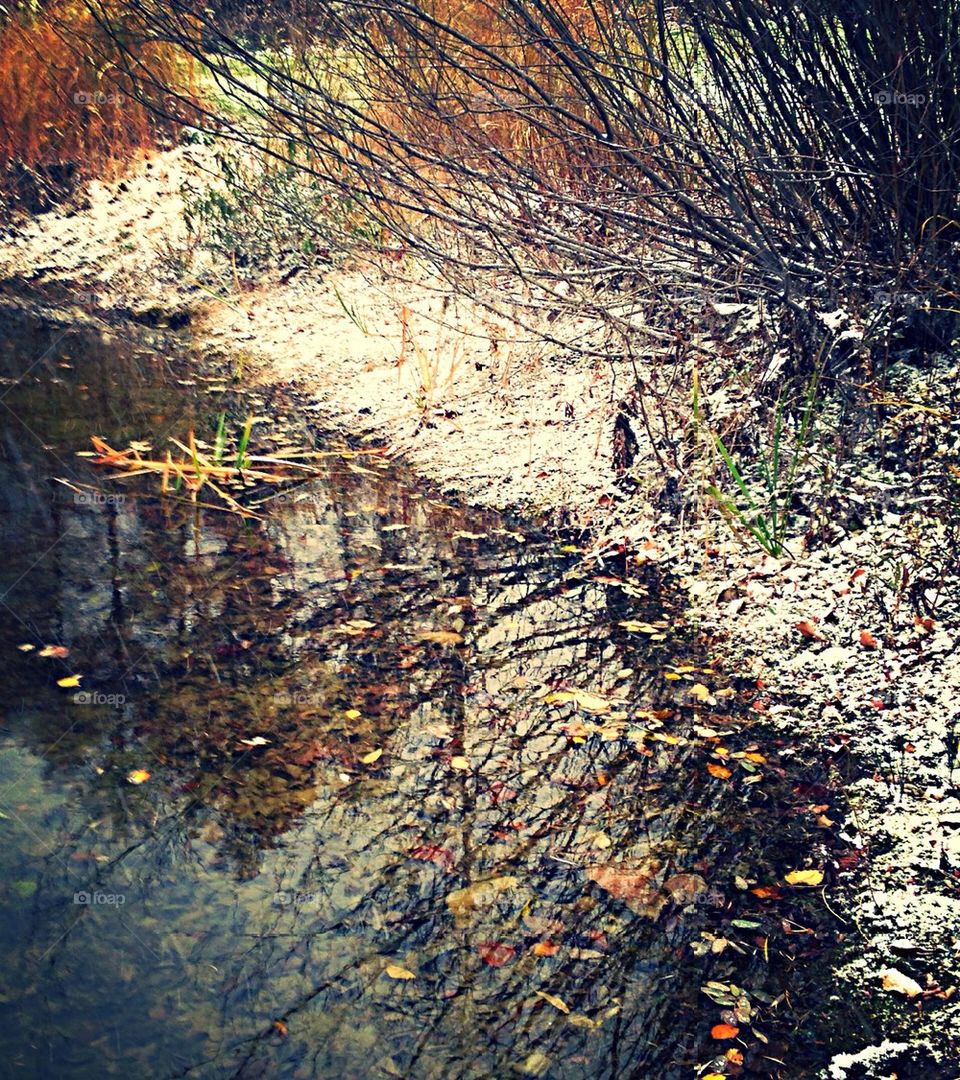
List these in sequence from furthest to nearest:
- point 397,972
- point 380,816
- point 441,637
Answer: point 441,637
point 380,816
point 397,972

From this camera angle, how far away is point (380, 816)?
402 cm

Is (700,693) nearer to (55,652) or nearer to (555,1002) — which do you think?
(555,1002)

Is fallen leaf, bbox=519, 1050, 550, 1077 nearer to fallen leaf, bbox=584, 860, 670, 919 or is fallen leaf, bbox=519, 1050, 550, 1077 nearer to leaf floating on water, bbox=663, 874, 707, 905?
fallen leaf, bbox=584, 860, 670, 919

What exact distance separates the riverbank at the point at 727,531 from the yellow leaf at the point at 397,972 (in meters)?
1.25

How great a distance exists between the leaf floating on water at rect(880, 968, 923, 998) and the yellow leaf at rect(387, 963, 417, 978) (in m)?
1.44

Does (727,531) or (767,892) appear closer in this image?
(767,892)

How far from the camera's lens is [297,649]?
16.6 feet

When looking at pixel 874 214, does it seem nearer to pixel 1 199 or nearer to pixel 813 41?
pixel 813 41

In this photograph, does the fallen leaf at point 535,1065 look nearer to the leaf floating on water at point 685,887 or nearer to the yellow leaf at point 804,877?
the leaf floating on water at point 685,887

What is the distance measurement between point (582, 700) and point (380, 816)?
117 cm

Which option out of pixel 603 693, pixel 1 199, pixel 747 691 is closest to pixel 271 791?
pixel 603 693

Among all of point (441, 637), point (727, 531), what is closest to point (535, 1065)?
point (441, 637)

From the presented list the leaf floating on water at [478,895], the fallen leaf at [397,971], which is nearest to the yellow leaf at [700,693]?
the leaf floating on water at [478,895]

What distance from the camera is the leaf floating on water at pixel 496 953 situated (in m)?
3.40
